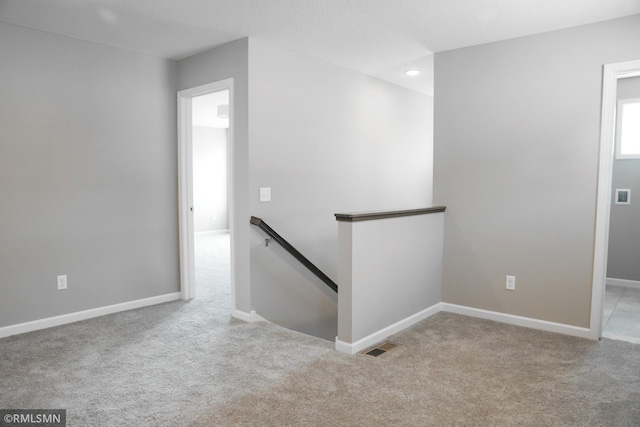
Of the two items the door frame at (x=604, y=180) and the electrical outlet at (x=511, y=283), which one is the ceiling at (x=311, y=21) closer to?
the door frame at (x=604, y=180)

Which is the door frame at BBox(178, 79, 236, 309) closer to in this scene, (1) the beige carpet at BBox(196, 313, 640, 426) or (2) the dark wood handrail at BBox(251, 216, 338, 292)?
(2) the dark wood handrail at BBox(251, 216, 338, 292)

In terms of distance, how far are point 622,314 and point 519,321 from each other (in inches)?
43.0

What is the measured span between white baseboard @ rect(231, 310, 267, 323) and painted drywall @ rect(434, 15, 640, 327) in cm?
177

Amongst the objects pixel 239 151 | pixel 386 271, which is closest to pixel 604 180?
pixel 386 271

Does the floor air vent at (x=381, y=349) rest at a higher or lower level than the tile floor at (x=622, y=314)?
lower

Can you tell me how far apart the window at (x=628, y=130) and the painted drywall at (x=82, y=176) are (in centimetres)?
486

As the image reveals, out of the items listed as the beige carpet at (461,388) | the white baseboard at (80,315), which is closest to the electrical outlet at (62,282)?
the white baseboard at (80,315)

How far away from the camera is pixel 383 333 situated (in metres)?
3.32

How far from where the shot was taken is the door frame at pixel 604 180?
320 centimetres

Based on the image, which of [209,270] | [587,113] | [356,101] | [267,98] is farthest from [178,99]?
[587,113]

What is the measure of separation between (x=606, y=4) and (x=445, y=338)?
2.59 metres

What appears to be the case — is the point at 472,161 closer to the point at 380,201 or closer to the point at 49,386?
the point at 380,201

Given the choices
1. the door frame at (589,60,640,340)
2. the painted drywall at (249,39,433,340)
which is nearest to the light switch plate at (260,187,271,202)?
the painted drywall at (249,39,433,340)

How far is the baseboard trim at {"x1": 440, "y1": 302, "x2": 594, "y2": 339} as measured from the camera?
3.42 meters
